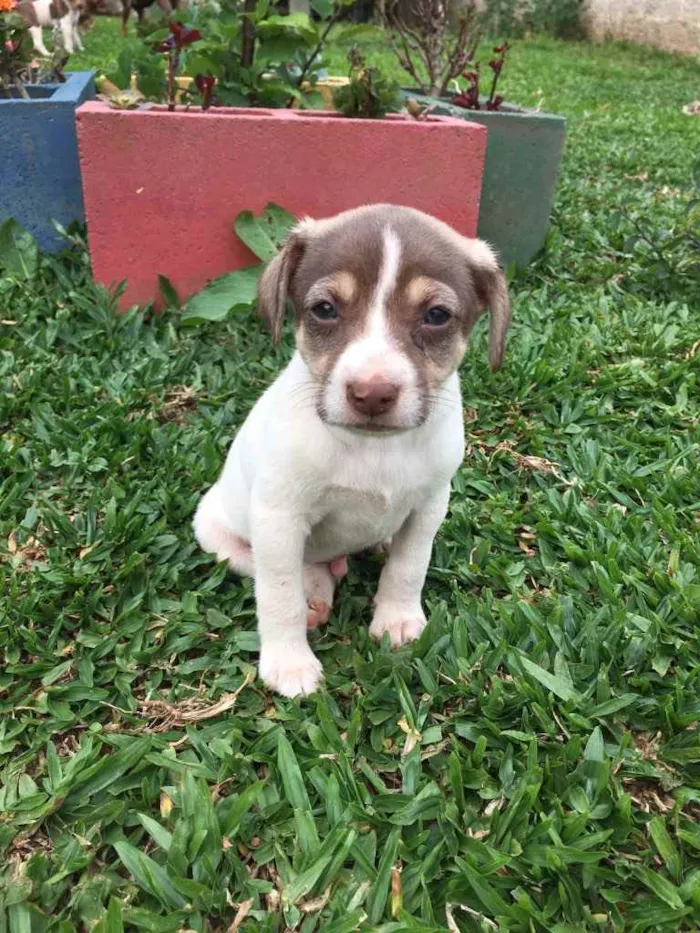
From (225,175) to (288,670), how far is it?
10.6ft

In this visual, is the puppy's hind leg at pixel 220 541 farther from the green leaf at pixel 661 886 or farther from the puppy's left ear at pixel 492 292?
the green leaf at pixel 661 886

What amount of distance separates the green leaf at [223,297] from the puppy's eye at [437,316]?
8.39 feet

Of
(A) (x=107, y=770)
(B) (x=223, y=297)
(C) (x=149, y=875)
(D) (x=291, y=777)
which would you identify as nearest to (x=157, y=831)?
(C) (x=149, y=875)

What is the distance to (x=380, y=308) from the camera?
2354mm

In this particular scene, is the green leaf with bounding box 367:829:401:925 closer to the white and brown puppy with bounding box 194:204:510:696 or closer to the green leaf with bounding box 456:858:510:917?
the green leaf with bounding box 456:858:510:917

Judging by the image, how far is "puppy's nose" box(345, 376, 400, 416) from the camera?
2.16 m

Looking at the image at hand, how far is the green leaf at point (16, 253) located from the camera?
16.8ft

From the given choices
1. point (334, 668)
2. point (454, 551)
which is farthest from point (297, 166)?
point (334, 668)

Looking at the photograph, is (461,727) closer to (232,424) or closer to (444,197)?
(232,424)

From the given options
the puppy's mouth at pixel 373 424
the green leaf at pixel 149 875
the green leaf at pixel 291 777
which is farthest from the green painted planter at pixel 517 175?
the green leaf at pixel 149 875

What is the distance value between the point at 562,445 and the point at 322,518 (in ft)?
6.18

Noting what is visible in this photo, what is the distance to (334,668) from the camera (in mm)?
2799

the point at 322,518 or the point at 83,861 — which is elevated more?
the point at 322,518

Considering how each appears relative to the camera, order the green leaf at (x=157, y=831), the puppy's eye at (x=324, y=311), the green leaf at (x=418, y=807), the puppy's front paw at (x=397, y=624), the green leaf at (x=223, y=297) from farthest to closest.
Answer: the green leaf at (x=223, y=297) → the puppy's front paw at (x=397, y=624) → the puppy's eye at (x=324, y=311) → the green leaf at (x=418, y=807) → the green leaf at (x=157, y=831)
